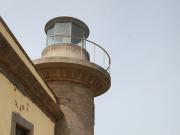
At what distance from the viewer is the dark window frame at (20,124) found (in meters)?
6.84

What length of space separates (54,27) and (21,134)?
19.3 feet

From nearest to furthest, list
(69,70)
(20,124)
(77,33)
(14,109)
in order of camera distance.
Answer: (14,109) → (20,124) → (69,70) → (77,33)

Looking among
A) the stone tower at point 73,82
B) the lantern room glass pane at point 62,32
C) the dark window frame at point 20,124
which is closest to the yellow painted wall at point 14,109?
the dark window frame at point 20,124

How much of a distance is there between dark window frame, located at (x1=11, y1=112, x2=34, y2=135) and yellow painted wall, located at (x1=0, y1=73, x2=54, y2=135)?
82 mm

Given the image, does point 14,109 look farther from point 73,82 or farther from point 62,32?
point 62,32

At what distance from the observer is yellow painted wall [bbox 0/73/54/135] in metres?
6.41

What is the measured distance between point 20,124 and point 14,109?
451 millimetres

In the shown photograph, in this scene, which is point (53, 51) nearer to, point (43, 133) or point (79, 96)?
point (79, 96)

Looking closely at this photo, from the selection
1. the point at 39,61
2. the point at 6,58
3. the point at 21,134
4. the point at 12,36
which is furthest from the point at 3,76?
the point at 39,61

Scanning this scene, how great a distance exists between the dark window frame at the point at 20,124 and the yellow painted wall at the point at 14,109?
8 cm

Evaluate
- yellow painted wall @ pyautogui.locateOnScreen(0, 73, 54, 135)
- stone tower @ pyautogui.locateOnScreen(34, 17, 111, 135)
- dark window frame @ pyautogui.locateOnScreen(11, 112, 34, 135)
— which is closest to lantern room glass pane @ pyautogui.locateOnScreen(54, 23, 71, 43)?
stone tower @ pyautogui.locateOnScreen(34, 17, 111, 135)

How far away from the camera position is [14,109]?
694 centimetres

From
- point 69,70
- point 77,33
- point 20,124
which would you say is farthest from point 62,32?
point 20,124

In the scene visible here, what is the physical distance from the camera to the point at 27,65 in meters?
7.57
